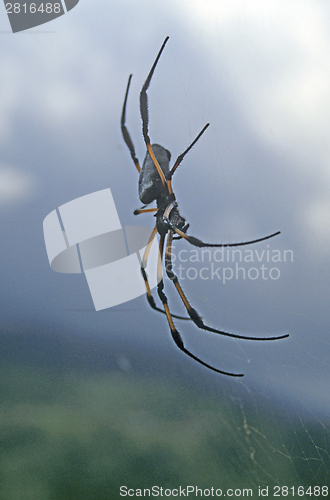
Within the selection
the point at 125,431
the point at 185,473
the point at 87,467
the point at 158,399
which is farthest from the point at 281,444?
the point at 87,467

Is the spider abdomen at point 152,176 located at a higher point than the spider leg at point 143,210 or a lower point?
higher

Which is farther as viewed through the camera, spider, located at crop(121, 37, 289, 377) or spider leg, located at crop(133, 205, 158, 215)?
spider leg, located at crop(133, 205, 158, 215)

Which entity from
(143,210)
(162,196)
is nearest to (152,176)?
(162,196)

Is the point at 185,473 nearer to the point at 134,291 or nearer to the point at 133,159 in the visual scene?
the point at 134,291

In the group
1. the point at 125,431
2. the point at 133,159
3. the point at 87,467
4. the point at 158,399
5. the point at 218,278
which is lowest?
the point at 87,467

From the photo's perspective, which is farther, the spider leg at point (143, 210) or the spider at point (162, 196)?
the spider leg at point (143, 210)

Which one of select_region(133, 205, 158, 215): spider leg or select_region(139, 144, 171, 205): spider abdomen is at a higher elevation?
select_region(139, 144, 171, 205): spider abdomen

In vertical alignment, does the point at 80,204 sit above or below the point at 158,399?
above

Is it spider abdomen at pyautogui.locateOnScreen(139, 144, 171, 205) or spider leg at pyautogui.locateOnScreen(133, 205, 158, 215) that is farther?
spider leg at pyautogui.locateOnScreen(133, 205, 158, 215)
